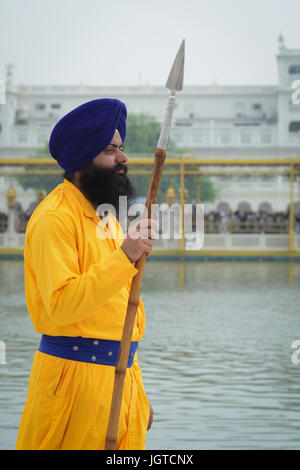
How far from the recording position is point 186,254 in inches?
853

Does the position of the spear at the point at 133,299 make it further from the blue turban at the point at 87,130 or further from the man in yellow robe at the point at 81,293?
the blue turban at the point at 87,130

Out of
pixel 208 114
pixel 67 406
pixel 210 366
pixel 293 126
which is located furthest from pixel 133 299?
pixel 208 114

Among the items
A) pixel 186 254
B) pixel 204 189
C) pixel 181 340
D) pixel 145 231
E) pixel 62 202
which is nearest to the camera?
pixel 145 231

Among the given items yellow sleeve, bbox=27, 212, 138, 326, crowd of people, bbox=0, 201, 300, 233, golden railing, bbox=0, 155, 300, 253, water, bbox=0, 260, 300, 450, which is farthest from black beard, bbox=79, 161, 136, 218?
crowd of people, bbox=0, 201, 300, 233

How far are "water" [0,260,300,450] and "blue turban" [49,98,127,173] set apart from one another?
228cm

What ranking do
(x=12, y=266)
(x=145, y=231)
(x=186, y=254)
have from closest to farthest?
(x=145, y=231)
(x=12, y=266)
(x=186, y=254)

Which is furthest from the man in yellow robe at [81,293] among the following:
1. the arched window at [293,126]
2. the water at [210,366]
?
the arched window at [293,126]

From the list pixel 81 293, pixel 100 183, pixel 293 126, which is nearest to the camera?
pixel 81 293

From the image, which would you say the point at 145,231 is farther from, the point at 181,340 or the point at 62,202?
the point at 181,340

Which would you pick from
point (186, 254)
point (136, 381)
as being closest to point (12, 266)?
point (186, 254)

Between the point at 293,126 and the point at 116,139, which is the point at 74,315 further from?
the point at 293,126

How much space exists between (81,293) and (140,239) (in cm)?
20

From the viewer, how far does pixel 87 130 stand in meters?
2.29
